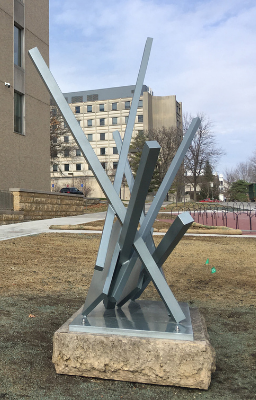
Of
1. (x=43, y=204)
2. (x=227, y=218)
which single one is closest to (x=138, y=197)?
(x=43, y=204)

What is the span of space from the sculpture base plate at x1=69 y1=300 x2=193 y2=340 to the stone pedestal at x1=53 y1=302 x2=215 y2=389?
0.10 ft

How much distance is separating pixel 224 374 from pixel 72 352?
1.09 meters

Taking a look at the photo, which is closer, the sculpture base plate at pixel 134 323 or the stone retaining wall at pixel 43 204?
the sculpture base plate at pixel 134 323

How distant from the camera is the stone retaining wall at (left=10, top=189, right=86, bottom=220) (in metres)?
15.0

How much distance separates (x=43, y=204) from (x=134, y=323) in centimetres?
1504

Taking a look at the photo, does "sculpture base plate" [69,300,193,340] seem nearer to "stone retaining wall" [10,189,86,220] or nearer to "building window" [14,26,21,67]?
"stone retaining wall" [10,189,86,220]

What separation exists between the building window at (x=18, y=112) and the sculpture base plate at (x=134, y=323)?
1449 cm

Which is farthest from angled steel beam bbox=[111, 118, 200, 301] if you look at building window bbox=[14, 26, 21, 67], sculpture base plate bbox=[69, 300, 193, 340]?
building window bbox=[14, 26, 21, 67]

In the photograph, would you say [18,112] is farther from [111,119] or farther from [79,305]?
[111,119]

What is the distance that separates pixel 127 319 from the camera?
2746mm

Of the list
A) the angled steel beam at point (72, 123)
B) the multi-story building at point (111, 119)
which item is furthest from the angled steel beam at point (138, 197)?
the multi-story building at point (111, 119)

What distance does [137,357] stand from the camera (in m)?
2.48

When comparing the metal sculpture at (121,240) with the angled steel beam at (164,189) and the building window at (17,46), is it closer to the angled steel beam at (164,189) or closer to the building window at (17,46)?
the angled steel beam at (164,189)

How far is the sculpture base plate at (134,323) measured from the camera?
2496 mm
